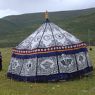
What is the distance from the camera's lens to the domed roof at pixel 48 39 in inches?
880

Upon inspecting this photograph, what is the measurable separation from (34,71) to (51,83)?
116 cm

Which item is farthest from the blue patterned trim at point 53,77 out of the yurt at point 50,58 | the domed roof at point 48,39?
the domed roof at point 48,39

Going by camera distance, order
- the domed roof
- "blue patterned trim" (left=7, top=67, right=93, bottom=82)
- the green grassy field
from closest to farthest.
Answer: the green grassy field, "blue patterned trim" (left=7, top=67, right=93, bottom=82), the domed roof

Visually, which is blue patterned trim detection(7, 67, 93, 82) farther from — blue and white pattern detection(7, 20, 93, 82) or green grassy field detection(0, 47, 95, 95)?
green grassy field detection(0, 47, 95, 95)

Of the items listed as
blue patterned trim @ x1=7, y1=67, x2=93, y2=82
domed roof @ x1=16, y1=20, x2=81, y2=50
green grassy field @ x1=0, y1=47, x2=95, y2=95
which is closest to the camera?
green grassy field @ x1=0, y1=47, x2=95, y2=95

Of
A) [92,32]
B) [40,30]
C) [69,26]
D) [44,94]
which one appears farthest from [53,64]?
[69,26]

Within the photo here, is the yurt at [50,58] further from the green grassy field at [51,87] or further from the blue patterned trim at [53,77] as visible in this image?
the green grassy field at [51,87]

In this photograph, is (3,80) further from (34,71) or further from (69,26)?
(69,26)

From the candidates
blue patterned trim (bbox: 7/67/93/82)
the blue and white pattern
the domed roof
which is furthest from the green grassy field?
the domed roof

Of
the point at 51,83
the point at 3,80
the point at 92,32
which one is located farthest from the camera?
the point at 92,32

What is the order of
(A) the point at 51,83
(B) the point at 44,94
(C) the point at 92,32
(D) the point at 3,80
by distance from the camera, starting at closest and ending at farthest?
1. (B) the point at 44,94
2. (A) the point at 51,83
3. (D) the point at 3,80
4. (C) the point at 92,32

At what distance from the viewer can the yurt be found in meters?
21.8

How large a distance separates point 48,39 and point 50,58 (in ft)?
3.91

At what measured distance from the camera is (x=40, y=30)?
917 inches
